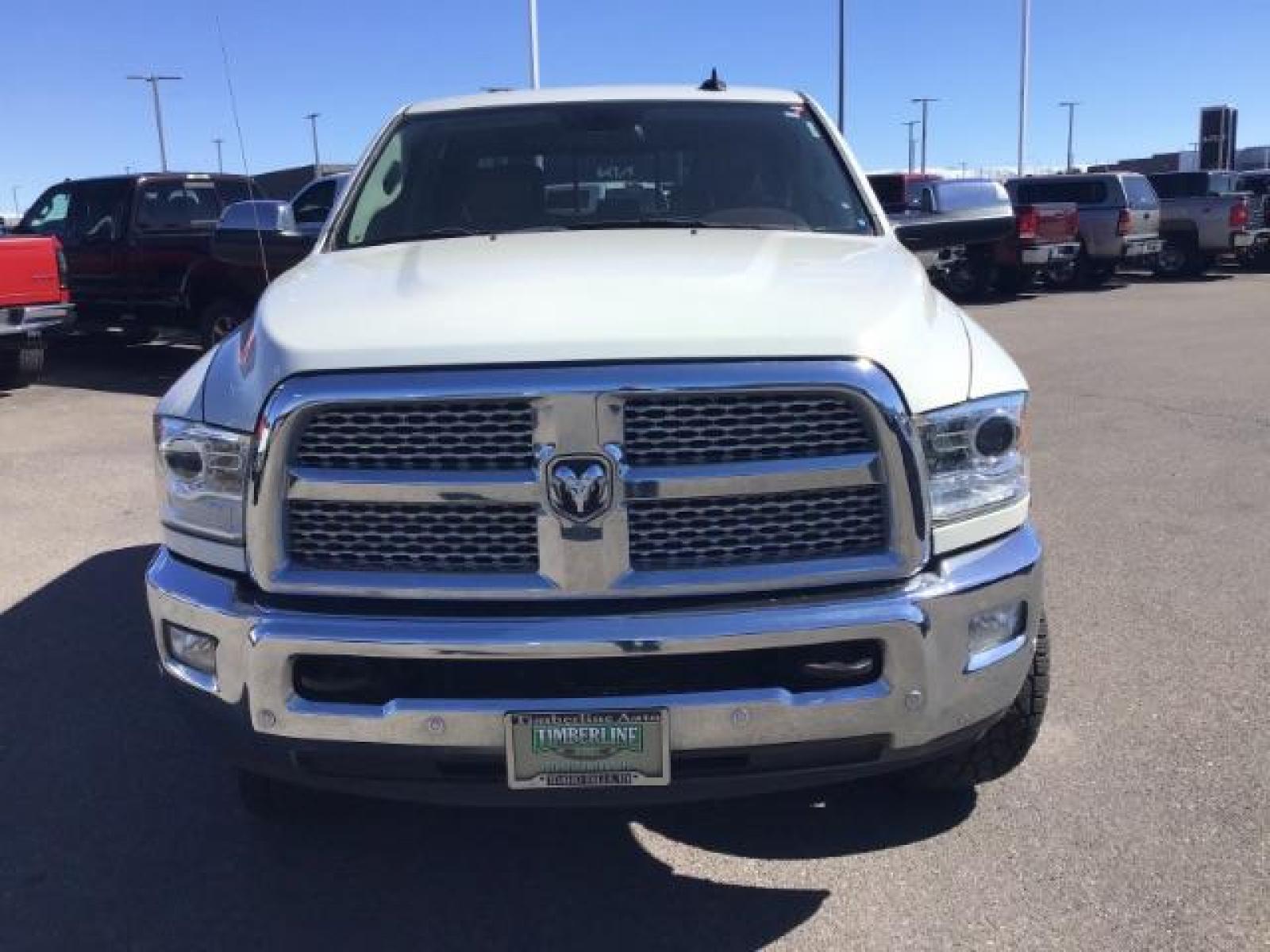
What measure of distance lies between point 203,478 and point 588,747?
3.50 feet

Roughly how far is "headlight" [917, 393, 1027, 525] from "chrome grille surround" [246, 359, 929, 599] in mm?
82

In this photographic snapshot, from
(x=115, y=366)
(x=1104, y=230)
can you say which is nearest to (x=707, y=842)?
(x=115, y=366)

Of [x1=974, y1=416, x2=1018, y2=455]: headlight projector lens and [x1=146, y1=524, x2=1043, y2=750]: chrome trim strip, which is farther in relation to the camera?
[x1=974, y1=416, x2=1018, y2=455]: headlight projector lens

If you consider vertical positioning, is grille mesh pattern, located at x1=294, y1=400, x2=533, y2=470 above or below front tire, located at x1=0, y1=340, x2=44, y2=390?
above

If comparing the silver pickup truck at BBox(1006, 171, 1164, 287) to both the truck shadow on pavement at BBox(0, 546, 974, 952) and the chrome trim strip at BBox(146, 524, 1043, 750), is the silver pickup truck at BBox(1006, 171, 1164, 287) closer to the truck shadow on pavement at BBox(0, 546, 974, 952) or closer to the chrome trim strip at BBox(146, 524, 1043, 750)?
the truck shadow on pavement at BBox(0, 546, 974, 952)

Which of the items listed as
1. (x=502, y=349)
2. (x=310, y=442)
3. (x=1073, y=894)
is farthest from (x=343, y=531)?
(x=1073, y=894)

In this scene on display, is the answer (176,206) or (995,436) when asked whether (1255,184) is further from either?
(995,436)

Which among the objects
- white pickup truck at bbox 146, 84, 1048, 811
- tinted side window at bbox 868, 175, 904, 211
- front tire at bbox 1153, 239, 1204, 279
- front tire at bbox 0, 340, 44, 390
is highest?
tinted side window at bbox 868, 175, 904, 211

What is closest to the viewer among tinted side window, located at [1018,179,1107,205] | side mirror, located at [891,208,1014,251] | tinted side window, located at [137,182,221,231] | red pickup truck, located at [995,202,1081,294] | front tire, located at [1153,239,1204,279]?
side mirror, located at [891,208,1014,251]

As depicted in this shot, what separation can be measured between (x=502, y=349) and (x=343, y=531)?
0.52 metres

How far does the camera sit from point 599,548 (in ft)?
8.24

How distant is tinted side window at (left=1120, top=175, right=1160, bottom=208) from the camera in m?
21.7

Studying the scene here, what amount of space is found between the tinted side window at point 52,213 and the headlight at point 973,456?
13008mm

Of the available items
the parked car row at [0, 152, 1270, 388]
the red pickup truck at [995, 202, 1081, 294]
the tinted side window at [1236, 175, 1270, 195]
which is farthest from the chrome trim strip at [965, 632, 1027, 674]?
the tinted side window at [1236, 175, 1270, 195]
